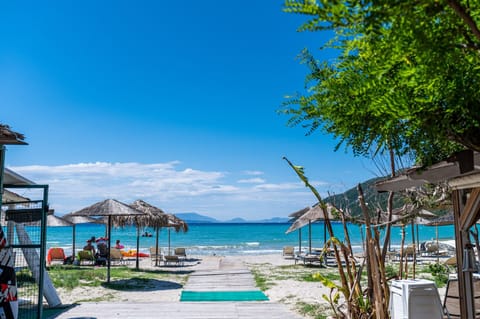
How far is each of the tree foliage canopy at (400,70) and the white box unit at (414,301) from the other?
8.24 feet

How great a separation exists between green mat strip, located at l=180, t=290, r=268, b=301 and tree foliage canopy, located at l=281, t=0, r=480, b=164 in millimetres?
7554

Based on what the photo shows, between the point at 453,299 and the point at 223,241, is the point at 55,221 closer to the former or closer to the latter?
the point at 453,299

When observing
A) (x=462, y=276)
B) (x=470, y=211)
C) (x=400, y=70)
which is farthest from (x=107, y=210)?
(x=400, y=70)

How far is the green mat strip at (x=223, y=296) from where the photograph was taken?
31.1 feet

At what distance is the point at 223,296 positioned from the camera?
9.87 m

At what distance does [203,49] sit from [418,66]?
1794 centimetres

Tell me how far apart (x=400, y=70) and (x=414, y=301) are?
3.49 m

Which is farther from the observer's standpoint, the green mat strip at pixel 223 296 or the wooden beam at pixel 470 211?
the green mat strip at pixel 223 296

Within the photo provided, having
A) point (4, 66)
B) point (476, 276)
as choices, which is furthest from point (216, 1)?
point (476, 276)

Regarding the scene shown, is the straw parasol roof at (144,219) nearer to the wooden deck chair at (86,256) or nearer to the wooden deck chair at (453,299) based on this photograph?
the wooden deck chair at (86,256)

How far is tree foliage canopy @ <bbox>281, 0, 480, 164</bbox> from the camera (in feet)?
4.70

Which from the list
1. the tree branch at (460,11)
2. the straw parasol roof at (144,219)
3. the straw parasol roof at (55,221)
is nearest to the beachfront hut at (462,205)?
the tree branch at (460,11)

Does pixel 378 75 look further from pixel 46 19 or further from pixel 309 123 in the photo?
pixel 46 19

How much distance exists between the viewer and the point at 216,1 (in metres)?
16.5
